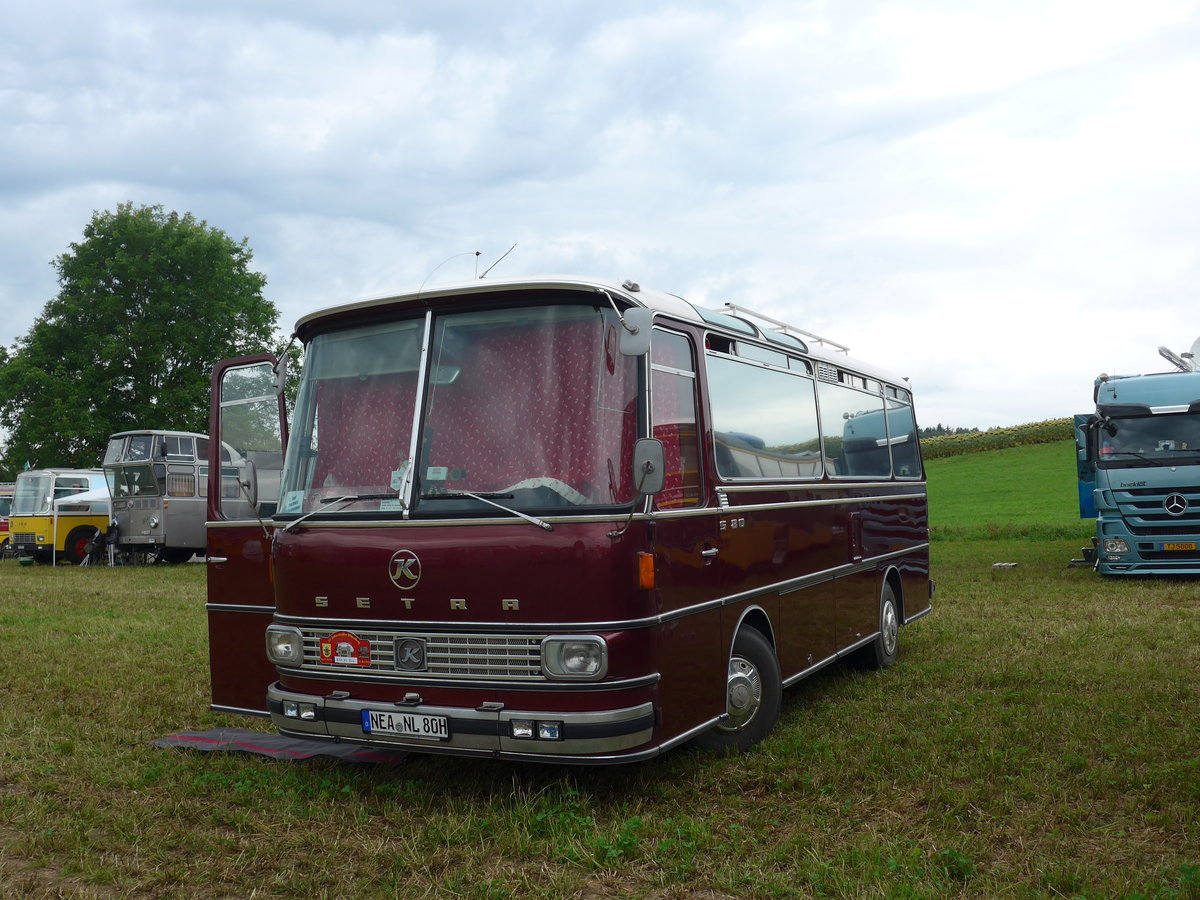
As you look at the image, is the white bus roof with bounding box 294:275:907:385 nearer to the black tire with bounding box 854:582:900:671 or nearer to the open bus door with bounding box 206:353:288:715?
the open bus door with bounding box 206:353:288:715

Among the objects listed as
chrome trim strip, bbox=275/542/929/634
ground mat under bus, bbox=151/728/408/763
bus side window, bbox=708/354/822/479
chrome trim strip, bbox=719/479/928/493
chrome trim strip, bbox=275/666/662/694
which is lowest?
ground mat under bus, bbox=151/728/408/763

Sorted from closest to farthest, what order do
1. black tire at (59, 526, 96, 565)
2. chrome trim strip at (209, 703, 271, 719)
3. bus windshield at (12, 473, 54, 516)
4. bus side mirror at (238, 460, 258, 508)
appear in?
bus side mirror at (238, 460, 258, 508) < chrome trim strip at (209, 703, 271, 719) < black tire at (59, 526, 96, 565) < bus windshield at (12, 473, 54, 516)

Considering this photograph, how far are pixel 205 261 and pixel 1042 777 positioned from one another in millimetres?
41188

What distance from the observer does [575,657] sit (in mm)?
5398

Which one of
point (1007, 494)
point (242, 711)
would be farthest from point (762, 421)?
point (1007, 494)

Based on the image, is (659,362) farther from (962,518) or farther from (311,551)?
(962,518)

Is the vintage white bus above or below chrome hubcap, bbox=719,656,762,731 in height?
above

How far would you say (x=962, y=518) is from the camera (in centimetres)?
3369

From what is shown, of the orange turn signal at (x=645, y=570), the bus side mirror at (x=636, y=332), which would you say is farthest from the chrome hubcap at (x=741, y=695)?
the bus side mirror at (x=636, y=332)

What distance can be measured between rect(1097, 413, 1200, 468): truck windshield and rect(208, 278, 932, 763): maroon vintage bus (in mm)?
10912

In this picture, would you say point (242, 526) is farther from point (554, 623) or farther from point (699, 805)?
point (699, 805)

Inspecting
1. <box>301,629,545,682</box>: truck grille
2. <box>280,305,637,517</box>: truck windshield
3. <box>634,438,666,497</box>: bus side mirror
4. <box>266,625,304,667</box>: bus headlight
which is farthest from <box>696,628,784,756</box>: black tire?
<box>266,625,304,667</box>: bus headlight

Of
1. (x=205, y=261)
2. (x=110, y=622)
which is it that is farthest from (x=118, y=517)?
(x=205, y=261)

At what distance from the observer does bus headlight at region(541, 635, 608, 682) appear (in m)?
5.36
